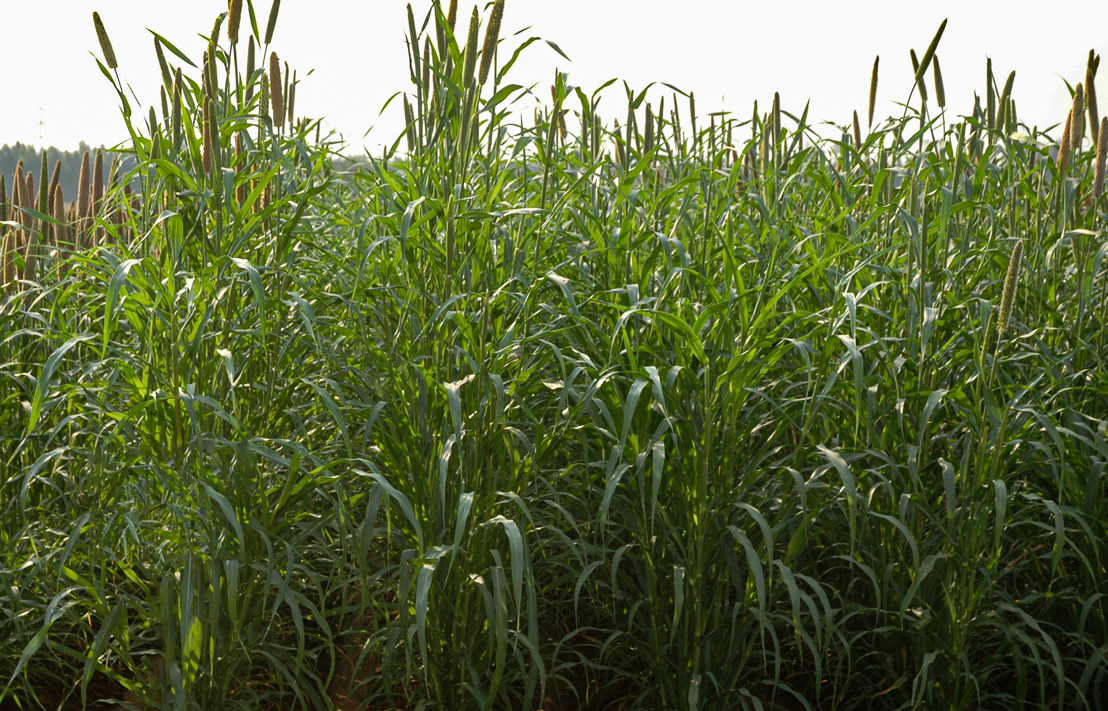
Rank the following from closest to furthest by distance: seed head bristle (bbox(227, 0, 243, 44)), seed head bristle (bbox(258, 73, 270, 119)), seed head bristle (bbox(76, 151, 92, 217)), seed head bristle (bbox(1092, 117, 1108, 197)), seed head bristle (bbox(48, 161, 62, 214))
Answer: seed head bristle (bbox(227, 0, 243, 44)) → seed head bristle (bbox(258, 73, 270, 119)) → seed head bristle (bbox(1092, 117, 1108, 197)) → seed head bristle (bbox(48, 161, 62, 214)) → seed head bristle (bbox(76, 151, 92, 217))

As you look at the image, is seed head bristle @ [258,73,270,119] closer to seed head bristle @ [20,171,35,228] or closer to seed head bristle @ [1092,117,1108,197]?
seed head bristle @ [20,171,35,228]

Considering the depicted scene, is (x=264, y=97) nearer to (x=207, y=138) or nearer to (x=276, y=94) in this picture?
(x=276, y=94)

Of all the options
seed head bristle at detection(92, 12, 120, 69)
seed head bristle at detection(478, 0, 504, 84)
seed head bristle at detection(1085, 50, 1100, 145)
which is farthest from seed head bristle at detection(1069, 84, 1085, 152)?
seed head bristle at detection(92, 12, 120, 69)

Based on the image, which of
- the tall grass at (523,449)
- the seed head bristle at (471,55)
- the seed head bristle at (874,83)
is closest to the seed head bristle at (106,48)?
the tall grass at (523,449)

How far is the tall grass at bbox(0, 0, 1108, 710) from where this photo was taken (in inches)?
71.7

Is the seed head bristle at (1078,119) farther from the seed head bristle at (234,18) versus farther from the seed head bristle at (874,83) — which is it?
the seed head bristle at (234,18)

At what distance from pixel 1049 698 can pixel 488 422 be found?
1543 mm

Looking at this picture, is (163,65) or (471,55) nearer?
(471,55)

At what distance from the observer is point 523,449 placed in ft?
7.28

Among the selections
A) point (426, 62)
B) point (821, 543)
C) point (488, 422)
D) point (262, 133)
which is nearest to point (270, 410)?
point (488, 422)

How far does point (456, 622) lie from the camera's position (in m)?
1.93

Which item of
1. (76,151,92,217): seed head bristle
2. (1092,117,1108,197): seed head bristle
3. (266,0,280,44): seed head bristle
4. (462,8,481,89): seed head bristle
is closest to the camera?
(462,8,481,89): seed head bristle

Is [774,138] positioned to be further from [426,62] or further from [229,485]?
[229,485]

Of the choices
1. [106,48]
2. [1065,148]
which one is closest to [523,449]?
[106,48]
